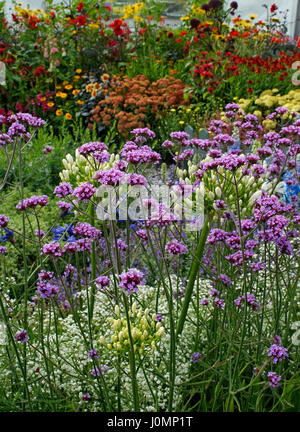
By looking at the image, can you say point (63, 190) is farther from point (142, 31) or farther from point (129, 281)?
point (142, 31)

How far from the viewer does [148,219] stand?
166 cm

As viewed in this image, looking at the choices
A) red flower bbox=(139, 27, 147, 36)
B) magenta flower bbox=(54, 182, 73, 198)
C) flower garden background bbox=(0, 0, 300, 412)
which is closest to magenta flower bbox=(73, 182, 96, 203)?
flower garden background bbox=(0, 0, 300, 412)

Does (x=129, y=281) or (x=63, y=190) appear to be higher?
(x=63, y=190)

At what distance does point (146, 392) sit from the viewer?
201cm

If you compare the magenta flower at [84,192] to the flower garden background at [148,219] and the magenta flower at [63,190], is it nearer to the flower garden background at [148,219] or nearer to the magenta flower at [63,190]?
the flower garden background at [148,219]

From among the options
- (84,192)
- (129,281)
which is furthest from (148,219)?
(129,281)

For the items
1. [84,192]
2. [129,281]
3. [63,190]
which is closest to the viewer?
[129,281]

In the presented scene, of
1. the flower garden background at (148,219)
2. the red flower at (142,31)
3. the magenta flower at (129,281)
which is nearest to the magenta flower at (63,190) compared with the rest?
the flower garden background at (148,219)

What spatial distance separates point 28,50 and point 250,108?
4.18m

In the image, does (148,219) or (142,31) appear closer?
(148,219)

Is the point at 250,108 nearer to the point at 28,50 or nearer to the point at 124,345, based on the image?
the point at 28,50

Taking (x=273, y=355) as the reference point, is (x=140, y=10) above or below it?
above

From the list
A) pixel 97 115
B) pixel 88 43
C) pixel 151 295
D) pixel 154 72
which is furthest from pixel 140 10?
pixel 151 295

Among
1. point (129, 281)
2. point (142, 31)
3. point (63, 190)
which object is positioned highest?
point (142, 31)
